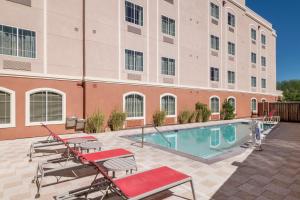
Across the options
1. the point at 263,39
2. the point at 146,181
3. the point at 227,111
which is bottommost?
the point at 146,181

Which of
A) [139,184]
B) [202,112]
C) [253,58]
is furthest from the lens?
[253,58]

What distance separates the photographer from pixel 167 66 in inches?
671

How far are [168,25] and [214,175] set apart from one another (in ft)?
48.6

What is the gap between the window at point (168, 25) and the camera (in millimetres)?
16795

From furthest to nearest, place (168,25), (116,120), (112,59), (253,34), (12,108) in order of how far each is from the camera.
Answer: (253,34), (168,25), (112,59), (116,120), (12,108)

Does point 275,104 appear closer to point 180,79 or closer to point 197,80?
point 197,80

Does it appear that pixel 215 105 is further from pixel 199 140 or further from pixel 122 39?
pixel 122 39

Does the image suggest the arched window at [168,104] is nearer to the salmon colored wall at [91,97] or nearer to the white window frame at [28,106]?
the salmon colored wall at [91,97]

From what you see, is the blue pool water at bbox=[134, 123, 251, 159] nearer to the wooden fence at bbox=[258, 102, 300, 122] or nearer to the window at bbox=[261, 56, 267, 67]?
the wooden fence at bbox=[258, 102, 300, 122]

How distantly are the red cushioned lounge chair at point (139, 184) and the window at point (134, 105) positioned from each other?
409 inches

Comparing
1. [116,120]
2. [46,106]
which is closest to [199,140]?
[116,120]

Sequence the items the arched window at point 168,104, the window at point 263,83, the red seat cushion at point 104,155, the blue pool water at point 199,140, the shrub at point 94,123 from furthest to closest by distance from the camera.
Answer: the window at point 263,83 → the arched window at point 168,104 → the shrub at point 94,123 → the blue pool water at point 199,140 → the red seat cushion at point 104,155

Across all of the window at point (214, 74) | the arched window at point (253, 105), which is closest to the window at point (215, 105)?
the window at point (214, 74)

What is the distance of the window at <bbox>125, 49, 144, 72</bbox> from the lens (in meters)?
14.5
